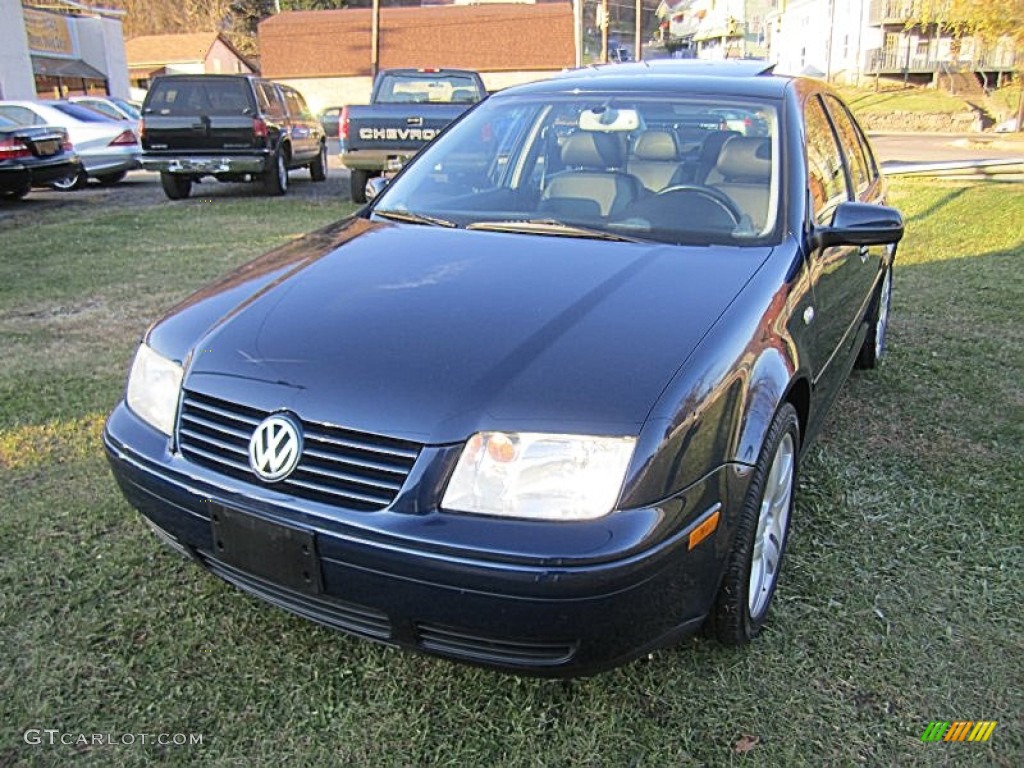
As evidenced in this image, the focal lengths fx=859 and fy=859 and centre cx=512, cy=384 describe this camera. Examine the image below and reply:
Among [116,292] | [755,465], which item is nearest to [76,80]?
[116,292]

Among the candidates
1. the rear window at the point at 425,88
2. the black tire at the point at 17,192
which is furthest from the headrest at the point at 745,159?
the black tire at the point at 17,192

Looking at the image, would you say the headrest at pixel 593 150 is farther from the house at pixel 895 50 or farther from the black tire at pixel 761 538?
the house at pixel 895 50

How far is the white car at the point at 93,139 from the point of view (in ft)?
45.4

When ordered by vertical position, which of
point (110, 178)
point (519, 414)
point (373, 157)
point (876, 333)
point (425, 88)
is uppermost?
point (425, 88)

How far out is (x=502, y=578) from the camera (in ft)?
5.88

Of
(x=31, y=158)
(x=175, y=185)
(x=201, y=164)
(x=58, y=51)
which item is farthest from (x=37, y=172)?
(x=58, y=51)

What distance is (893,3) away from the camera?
1479 inches

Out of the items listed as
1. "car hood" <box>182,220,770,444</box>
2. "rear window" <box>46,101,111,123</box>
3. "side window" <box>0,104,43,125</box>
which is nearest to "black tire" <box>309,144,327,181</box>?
"rear window" <box>46,101,111,123</box>

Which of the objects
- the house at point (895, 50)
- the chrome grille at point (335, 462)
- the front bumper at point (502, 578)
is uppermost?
the house at point (895, 50)

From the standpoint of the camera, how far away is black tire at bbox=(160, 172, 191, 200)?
12.2 m

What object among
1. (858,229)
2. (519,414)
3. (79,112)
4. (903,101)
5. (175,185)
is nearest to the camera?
(519,414)

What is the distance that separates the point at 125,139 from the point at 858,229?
14178 millimetres

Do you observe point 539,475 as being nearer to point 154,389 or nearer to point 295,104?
point 154,389

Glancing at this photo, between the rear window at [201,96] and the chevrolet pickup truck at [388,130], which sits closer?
the chevrolet pickup truck at [388,130]
